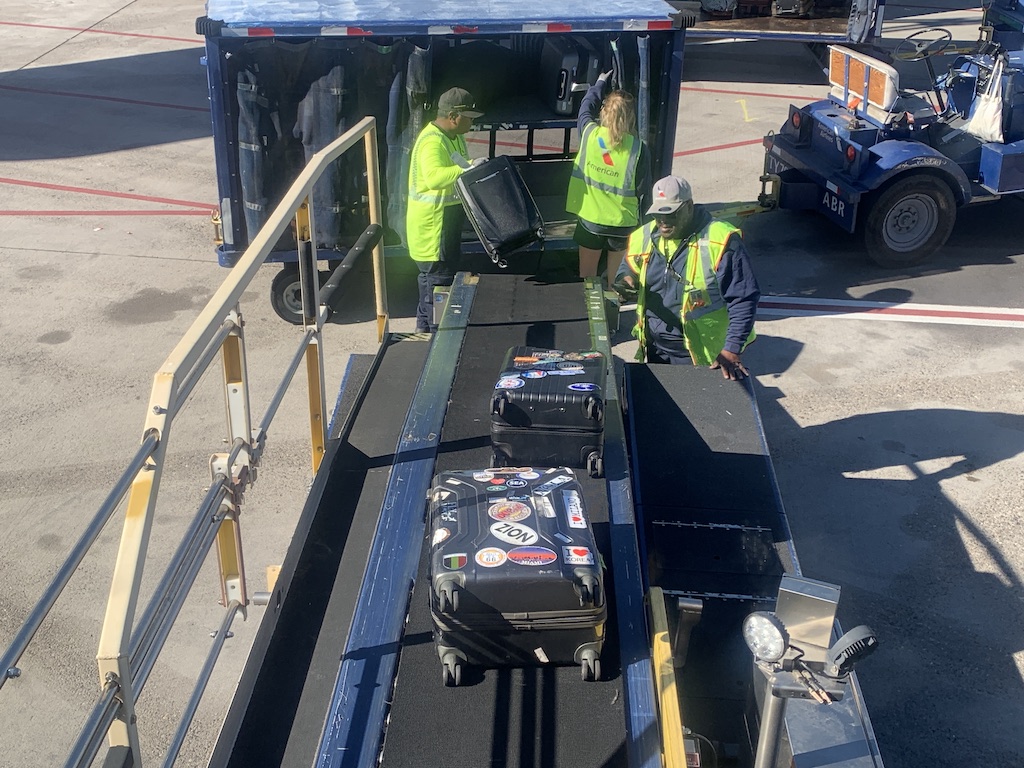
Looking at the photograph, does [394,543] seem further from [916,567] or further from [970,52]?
[970,52]

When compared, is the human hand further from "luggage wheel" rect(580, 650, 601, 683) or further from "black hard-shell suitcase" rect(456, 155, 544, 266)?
"luggage wheel" rect(580, 650, 601, 683)

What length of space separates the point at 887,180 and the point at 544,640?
22.9 ft

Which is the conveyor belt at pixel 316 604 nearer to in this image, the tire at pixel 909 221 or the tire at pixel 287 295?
the tire at pixel 287 295

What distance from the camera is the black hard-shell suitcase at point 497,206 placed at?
639 centimetres

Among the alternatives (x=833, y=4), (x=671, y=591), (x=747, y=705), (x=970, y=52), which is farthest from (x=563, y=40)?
(x=833, y=4)

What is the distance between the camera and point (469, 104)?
629 cm

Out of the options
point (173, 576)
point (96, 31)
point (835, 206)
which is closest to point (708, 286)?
point (173, 576)

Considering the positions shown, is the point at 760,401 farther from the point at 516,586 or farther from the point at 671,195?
the point at 516,586

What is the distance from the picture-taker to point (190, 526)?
2.99 m

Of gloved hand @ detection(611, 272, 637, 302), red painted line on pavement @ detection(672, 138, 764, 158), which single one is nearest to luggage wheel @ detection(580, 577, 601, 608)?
gloved hand @ detection(611, 272, 637, 302)

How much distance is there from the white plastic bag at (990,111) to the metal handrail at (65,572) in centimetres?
876

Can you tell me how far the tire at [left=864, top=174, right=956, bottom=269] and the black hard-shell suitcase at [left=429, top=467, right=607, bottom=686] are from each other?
667cm

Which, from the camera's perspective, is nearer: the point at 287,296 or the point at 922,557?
the point at 922,557

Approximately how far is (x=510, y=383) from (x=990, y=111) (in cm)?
699
